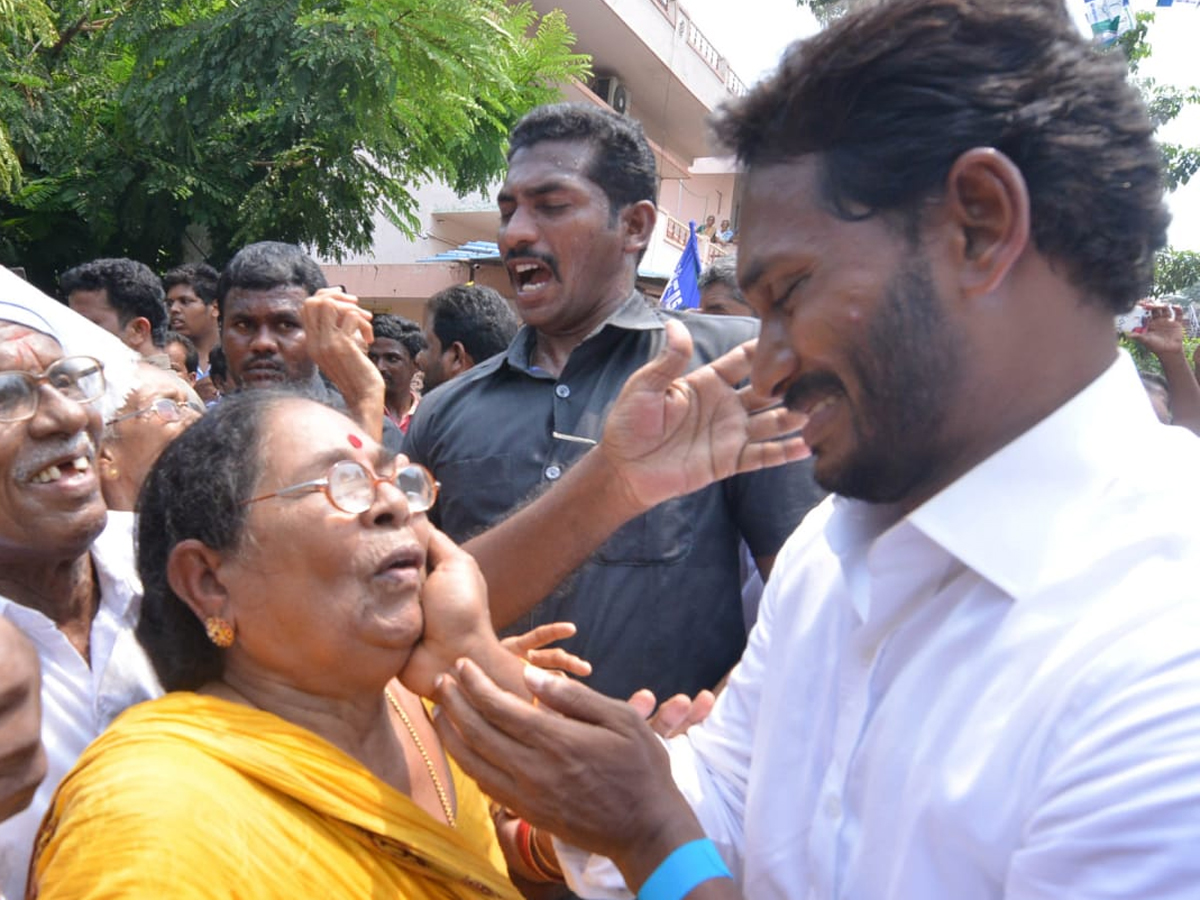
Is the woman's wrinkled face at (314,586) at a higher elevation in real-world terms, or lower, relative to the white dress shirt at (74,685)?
higher

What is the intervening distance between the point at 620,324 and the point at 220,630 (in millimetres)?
1436

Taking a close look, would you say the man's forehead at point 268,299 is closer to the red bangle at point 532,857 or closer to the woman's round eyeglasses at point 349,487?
the woman's round eyeglasses at point 349,487

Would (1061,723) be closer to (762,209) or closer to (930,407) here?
(930,407)

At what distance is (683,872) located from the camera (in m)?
1.57

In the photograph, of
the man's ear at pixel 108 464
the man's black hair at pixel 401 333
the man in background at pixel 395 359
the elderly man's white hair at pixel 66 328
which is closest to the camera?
the elderly man's white hair at pixel 66 328

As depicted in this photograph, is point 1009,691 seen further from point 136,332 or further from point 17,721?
point 136,332

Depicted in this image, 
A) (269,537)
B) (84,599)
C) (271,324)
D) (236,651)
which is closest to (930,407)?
(269,537)

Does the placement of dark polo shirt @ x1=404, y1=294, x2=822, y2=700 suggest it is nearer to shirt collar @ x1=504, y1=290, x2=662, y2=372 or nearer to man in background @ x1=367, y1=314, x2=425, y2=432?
shirt collar @ x1=504, y1=290, x2=662, y2=372

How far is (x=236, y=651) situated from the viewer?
212cm

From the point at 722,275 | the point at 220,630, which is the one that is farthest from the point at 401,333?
the point at 220,630

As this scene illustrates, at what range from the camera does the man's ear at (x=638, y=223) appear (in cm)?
328

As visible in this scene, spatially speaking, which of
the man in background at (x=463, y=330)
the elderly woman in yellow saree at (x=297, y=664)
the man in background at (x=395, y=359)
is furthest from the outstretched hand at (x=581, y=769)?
the man in background at (x=395, y=359)

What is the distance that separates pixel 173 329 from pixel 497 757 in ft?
22.9

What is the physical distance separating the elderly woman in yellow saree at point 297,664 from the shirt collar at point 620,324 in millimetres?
949
